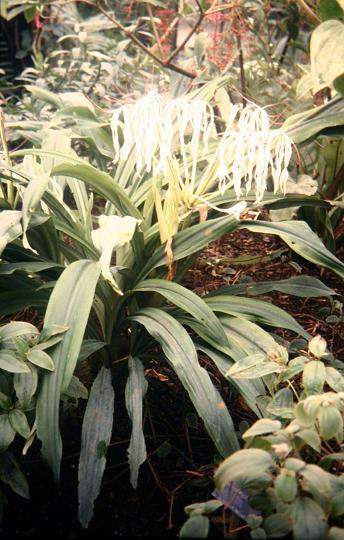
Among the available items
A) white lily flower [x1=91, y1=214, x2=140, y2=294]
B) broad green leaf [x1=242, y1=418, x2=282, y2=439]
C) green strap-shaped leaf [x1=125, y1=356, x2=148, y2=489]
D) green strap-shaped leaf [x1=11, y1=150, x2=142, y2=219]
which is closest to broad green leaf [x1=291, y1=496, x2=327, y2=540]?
broad green leaf [x1=242, y1=418, x2=282, y2=439]

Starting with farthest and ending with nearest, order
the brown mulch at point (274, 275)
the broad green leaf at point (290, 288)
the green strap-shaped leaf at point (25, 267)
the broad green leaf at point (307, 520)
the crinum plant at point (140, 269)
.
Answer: the brown mulch at point (274, 275) < the broad green leaf at point (290, 288) < the green strap-shaped leaf at point (25, 267) < the crinum plant at point (140, 269) < the broad green leaf at point (307, 520)

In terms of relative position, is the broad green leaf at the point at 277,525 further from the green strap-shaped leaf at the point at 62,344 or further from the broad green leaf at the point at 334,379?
the green strap-shaped leaf at the point at 62,344

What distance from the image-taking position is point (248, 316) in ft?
4.44

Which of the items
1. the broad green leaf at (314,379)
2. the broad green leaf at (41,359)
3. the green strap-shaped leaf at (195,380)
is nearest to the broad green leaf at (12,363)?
the broad green leaf at (41,359)

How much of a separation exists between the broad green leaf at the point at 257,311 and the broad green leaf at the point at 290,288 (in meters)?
0.10

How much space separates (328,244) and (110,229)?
3.13ft

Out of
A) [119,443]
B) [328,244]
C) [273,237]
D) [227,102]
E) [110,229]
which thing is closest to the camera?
[110,229]

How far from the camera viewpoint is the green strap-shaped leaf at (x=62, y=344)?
1.04 m

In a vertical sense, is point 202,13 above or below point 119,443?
above

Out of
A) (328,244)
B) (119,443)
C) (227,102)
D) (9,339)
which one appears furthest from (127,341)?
(227,102)

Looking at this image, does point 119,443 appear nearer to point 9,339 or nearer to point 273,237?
point 9,339

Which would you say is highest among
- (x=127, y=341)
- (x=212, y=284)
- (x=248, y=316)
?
(x=248, y=316)

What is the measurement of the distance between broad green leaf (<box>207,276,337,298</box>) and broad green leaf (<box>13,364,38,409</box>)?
54 centimetres

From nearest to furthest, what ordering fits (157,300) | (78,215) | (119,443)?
(119,443), (157,300), (78,215)
